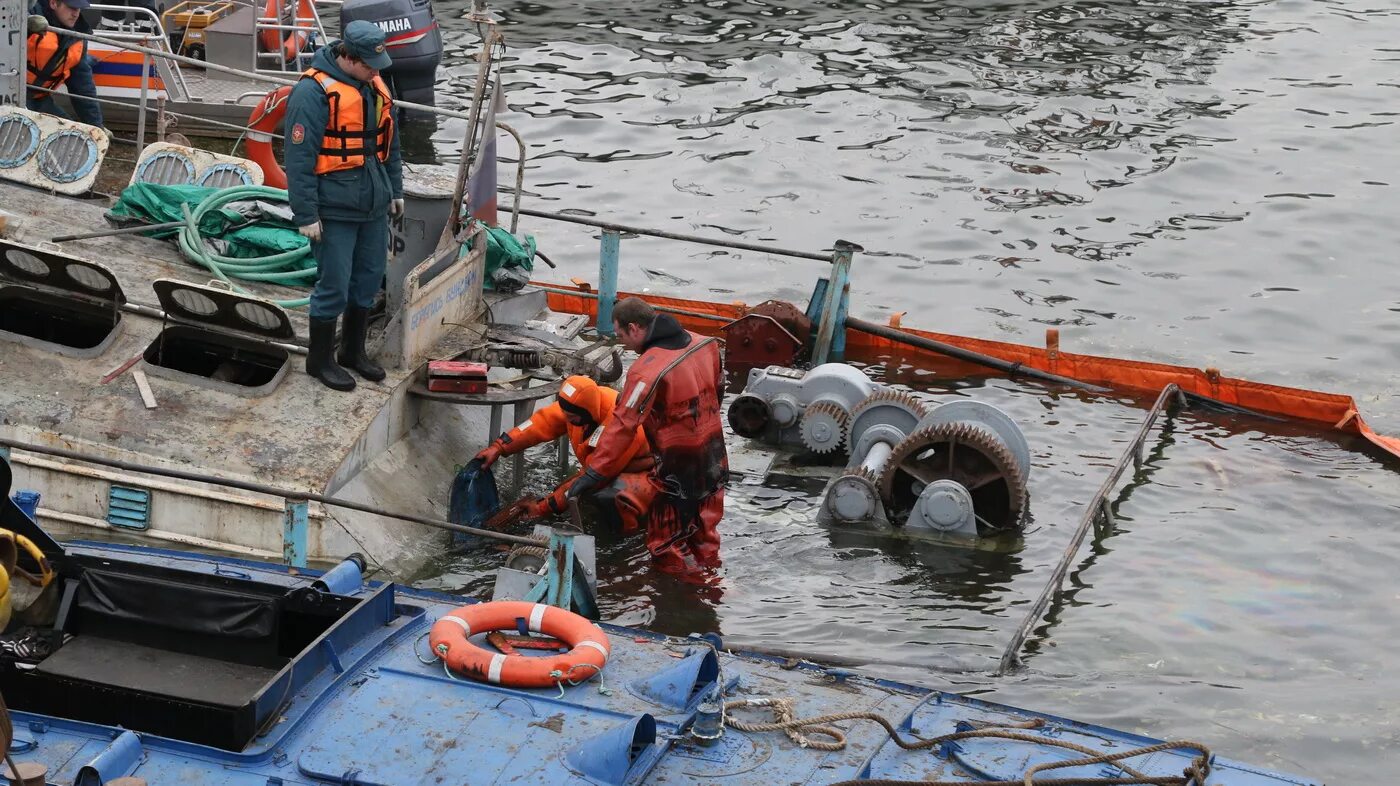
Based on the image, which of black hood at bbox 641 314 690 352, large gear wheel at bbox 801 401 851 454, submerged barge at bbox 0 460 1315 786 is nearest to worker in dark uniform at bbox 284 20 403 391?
black hood at bbox 641 314 690 352

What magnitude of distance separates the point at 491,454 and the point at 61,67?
524 cm

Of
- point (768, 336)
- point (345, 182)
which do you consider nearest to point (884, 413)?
point (768, 336)

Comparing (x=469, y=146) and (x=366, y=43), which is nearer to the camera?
(x=366, y=43)

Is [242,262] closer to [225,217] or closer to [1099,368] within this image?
[225,217]

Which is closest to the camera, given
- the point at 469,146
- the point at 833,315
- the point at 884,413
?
the point at 469,146

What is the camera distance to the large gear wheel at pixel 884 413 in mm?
10375

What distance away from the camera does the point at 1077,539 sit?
8844mm

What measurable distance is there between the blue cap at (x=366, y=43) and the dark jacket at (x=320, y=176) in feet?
0.61

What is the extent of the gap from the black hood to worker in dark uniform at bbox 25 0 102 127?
5562 millimetres

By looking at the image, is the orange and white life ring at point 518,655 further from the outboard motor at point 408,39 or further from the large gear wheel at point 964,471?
the outboard motor at point 408,39

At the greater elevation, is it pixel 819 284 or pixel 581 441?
pixel 819 284

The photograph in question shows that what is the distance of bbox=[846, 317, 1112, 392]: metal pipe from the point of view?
12.4 meters

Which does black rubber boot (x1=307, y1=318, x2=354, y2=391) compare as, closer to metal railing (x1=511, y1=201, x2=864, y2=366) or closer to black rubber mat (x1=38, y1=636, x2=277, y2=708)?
black rubber mat (x1=38, y1=636, x2=277, y2=708)

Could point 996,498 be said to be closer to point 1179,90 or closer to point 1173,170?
point 1173,170
